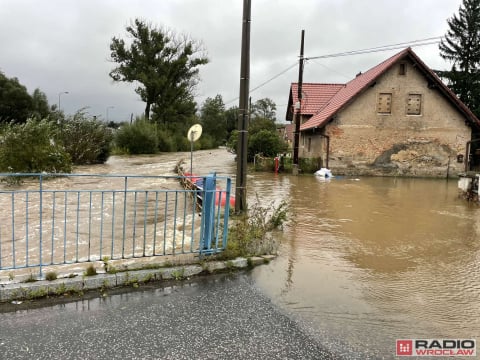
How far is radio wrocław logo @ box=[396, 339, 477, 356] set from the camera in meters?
3.34

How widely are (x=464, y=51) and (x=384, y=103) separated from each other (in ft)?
80.8

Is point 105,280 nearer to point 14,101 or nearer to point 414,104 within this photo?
point 414,104

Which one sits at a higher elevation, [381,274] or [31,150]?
[31,150]

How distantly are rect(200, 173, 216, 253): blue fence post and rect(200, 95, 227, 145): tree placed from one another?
68694 mm

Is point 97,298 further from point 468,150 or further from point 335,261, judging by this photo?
point 468,150

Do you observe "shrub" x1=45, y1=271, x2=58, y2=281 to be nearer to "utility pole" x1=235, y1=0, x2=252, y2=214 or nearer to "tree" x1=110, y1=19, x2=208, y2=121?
"utility pole" x1=235, y1=0, x2=252, y2=214

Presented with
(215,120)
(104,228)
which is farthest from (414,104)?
(215,120)

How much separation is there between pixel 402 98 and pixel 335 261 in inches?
733

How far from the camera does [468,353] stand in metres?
3.35

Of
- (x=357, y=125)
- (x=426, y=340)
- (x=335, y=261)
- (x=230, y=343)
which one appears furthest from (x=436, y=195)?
(x=230, y=343)

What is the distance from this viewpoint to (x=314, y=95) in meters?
28.1

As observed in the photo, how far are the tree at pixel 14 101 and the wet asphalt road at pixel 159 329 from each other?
148ft

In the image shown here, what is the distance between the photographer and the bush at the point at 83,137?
816 inches

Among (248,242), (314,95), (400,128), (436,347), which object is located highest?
(314,95)
